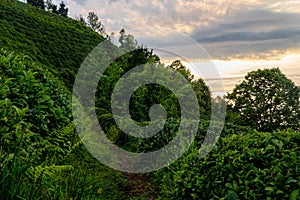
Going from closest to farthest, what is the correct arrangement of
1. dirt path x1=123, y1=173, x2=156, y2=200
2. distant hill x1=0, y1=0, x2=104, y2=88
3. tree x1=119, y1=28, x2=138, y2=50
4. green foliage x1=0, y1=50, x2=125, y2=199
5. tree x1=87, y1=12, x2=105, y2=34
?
green foliage x1=0, y1=50, x2=125, y2=199
dirt path x1=123, y1=173, x2=156, y2=200
distant hill x1=0, y1=0, x2=104, y2=88
tree x1=119, y1=28, x2=138, y2=50
tree x1=87, y1=12, x2=105, y2=34

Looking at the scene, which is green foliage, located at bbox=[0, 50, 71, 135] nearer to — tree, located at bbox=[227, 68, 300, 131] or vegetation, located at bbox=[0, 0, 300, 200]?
vegetation, located at bbox=[0, 0, 300, 200]

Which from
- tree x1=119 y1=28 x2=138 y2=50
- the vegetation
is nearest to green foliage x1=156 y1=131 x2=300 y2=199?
the vegetation

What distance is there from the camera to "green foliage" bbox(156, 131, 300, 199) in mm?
3531

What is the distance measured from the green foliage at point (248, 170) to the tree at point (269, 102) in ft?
74.0

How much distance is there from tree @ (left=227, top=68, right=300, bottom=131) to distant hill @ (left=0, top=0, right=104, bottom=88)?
1312 cm

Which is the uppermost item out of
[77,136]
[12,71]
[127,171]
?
[12,71]

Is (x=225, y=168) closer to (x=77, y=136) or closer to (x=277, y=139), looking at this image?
(x=277, y=139)

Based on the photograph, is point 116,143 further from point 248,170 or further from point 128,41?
point 128,41

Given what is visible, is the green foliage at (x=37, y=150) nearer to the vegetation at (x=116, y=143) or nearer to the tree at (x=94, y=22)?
the vegetation at (x=116, y=143)

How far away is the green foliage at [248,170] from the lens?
3.53 m

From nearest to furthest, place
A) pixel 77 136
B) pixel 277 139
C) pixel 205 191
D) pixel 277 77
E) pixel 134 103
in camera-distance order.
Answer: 1. pixel 277 139
2. pixel 205 191
3. pixel 77 136
4. pixel 134 103
5. pixel 277 77

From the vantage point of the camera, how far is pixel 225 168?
4.18m

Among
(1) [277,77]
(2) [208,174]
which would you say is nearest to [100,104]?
(2) [208,174]

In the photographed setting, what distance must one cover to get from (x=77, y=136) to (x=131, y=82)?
815 centimetres
